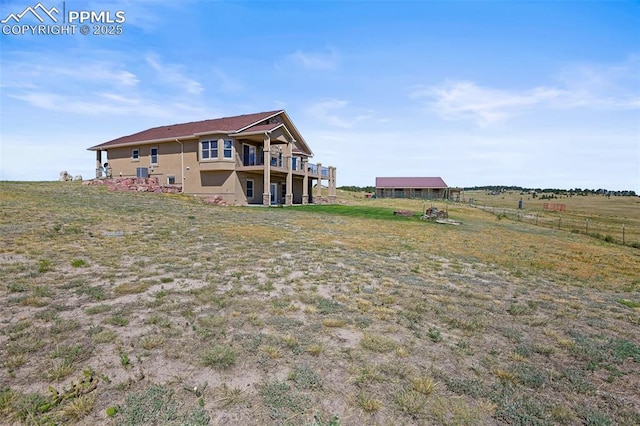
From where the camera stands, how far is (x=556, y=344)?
4.25m

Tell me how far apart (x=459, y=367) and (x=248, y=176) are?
23.7 meters

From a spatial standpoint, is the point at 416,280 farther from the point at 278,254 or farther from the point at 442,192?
the point at 442,192

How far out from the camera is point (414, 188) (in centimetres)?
6000

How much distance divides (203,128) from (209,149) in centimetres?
270

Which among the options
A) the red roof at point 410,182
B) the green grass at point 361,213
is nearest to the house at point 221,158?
the green grass at point 361,213

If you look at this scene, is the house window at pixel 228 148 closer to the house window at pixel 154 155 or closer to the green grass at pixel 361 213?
the green grass at pixel 361 213

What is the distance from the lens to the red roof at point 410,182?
60250 mm

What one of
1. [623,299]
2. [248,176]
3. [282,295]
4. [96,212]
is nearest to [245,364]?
[282,295]

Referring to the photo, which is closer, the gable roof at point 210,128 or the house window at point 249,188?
the gable roof at point 210,128

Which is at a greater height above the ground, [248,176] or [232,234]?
[248,176]

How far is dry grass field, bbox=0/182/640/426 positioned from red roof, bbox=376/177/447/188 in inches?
2092

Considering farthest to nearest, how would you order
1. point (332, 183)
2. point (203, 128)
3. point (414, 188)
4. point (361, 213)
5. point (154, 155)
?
point (414, 188) → point (332, 183) → point (154, 155) → point (203, 128) → point (361, 213)

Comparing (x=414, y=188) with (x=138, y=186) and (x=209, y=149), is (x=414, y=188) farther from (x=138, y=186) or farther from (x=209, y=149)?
(x=138, y=186)

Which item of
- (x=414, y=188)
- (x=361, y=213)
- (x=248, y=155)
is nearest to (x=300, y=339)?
(x=361, y=213)
